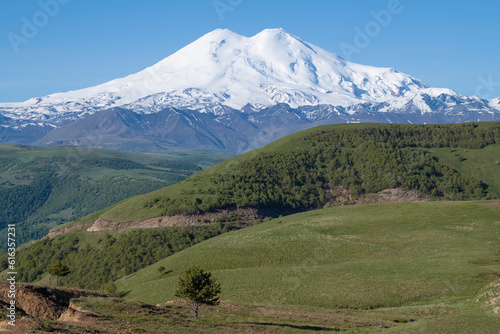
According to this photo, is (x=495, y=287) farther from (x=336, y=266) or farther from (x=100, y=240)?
(x=100, y=240)

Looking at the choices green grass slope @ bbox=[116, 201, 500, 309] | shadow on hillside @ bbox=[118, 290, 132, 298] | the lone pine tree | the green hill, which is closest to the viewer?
the lone pine tree

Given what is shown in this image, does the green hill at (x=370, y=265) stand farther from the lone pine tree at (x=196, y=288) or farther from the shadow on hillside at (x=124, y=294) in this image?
the lone pine tree at (x=196, y=288)

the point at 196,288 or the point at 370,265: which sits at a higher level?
the point at 196,288

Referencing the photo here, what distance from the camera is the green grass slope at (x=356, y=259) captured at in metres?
84.3

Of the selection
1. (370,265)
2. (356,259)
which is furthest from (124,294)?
(370,265)

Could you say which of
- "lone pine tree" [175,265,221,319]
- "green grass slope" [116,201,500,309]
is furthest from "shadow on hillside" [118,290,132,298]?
"lone pine tree" [175,265,221,319]

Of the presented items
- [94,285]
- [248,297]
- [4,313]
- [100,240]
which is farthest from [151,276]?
[100,240]

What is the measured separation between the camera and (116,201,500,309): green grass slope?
8431 cm

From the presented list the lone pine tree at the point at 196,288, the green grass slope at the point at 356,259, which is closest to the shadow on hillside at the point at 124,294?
the green grass slope at the point at 356,259

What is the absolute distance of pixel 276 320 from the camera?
211ft

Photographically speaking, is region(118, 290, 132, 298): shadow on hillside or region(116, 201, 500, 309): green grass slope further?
region(118, 290, 132, 298): shadow on hillside

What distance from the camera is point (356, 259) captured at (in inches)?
4259

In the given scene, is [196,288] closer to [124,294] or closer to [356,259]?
[124,294]

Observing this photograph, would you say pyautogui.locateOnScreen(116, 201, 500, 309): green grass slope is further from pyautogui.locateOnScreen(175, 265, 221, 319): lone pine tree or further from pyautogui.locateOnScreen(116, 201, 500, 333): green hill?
pyautogui.locateOnScreen(175, 265, 221, 319): lone pine tree
